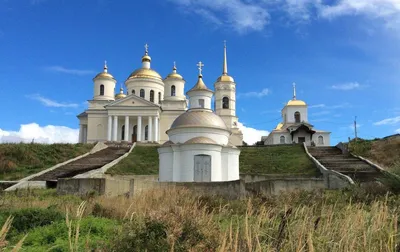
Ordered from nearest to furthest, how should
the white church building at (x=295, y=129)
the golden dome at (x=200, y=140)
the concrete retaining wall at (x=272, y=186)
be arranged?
1. the concrete retaining wall at (x=272, y=186)
2. the golden dome at (x=200, y=140)
3. the white church building at (x=295, y=129)

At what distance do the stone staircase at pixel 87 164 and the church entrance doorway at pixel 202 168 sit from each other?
928 centimetres

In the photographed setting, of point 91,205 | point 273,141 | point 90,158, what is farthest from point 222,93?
point 91,205

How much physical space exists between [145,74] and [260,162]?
92.8 feet

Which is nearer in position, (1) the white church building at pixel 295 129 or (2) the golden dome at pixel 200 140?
(2) the golden dome at pixel 200 140

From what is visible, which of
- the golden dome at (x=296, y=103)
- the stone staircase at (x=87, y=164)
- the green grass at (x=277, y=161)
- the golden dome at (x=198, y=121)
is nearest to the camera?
the golden dome at (x=198, y=121)

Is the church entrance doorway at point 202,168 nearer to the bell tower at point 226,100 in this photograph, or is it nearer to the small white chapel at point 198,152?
the small white chapel at point 198,152

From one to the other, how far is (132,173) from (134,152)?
996 centimetres

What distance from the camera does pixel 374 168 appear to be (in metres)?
29.9

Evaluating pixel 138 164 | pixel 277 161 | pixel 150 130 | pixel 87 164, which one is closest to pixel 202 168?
pixel 138 164

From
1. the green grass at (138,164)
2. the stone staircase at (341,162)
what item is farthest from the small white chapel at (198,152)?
the stone staircase at (341,162)

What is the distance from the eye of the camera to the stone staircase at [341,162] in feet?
91.5

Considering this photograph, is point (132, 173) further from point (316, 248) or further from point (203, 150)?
point (316, 248)

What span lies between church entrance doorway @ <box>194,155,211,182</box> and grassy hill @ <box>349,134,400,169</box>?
1536 centimetres

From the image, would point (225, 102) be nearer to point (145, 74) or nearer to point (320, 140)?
point (145, 74)
